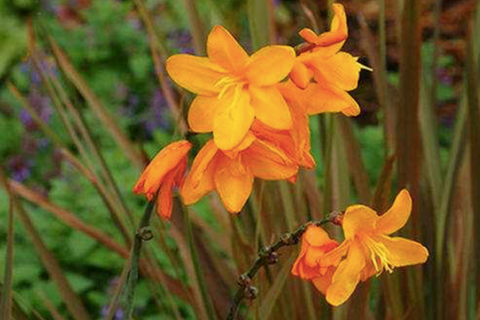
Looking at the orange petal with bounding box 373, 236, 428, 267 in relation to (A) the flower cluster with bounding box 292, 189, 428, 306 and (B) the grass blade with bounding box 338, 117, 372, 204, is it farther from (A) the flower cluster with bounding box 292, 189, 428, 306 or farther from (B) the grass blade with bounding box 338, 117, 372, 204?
(B) the grass blade with bounding box 338, 117, 372, 204

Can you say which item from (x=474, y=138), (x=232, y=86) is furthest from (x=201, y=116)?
(x=474, y=138)

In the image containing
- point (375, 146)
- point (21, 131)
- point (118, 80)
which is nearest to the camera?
point (375, 146)

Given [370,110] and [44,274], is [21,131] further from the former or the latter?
[370,110]

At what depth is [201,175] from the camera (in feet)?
4.21

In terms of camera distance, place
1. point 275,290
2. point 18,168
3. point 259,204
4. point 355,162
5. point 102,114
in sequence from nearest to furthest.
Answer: point 275,290 < point 259,204 < point 355,162 < point 102,114 < point 18,168

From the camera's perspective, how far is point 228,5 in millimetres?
4414

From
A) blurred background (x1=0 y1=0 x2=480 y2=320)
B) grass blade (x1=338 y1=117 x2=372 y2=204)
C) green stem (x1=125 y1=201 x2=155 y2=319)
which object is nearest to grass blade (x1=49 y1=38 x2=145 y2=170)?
blurred background (x1=0 y1=0 x2=480 y2=320)

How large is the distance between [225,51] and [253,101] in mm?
83

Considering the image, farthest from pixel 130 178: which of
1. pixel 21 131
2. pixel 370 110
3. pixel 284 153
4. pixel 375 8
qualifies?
pixel 375 8

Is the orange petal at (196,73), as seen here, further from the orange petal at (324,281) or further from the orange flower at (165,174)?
the orange petal at (324,281)

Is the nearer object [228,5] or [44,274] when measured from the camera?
[44,274]

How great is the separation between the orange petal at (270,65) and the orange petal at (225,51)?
0.05 ft

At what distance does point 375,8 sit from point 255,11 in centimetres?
274

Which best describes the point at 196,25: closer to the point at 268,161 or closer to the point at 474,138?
the point at 474,138
